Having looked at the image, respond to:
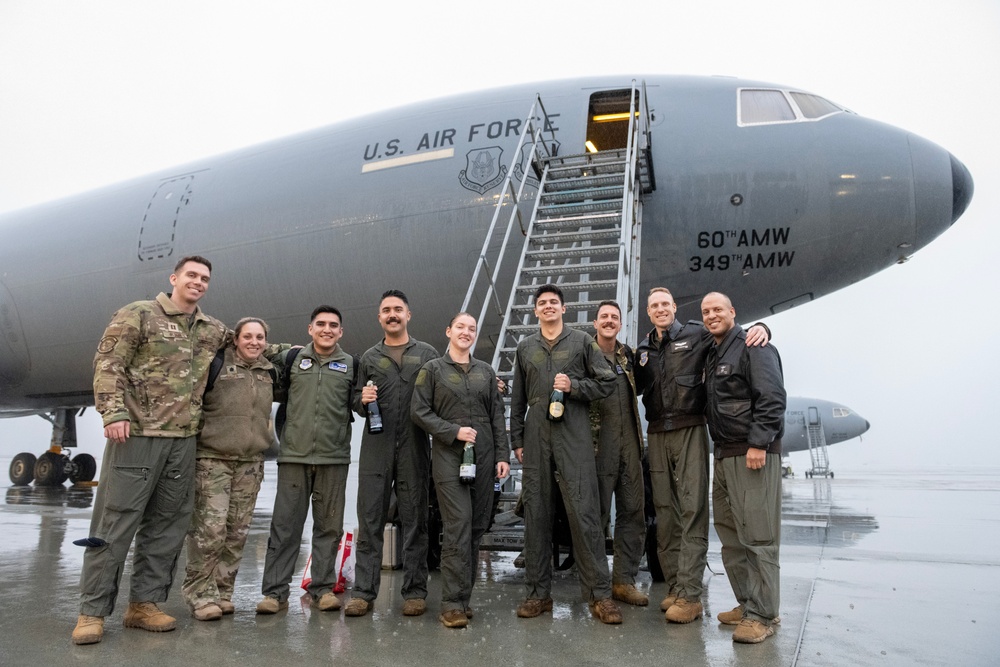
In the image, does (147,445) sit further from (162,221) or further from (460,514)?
(162,221)

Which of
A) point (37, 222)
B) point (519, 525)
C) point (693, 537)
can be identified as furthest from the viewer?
point (37, 222)

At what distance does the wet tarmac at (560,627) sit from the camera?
3.29 meters

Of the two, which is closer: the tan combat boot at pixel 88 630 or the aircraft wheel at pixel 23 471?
the tan combat boot at pixel 88 630

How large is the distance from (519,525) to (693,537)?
234cm

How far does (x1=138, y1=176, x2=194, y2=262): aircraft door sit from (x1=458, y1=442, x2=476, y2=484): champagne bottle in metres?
6.91

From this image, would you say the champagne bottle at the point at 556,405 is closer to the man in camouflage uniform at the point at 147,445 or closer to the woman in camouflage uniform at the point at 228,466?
the woman in camouflage uniform at the point at 228,466

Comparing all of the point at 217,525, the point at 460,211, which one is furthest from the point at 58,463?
the point at 217,525

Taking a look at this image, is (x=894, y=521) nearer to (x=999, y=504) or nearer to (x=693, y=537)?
(x=999, y=504)

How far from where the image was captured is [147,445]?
13.0 ft

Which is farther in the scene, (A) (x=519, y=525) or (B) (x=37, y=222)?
(B) (x=37, y=222)

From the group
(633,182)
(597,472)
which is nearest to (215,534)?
(597,472)

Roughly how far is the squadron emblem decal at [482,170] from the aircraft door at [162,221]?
428cm

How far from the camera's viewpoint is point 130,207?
10.2m

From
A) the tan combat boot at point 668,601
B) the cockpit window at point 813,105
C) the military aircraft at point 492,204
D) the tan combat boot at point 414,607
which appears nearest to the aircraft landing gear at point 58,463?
the military aircraft at point 492,204
